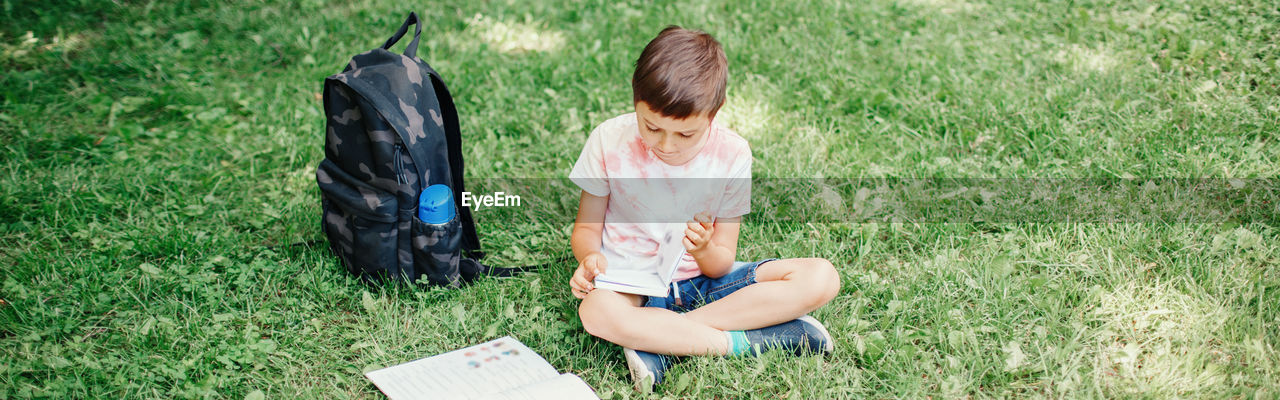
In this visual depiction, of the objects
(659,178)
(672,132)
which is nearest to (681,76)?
(672,132)

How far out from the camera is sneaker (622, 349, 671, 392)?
2.39 metres

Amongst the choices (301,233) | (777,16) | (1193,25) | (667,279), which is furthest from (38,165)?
(1193,25)

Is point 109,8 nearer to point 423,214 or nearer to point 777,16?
point 423,214

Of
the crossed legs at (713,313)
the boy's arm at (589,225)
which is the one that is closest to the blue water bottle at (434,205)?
the boy's arm at (589,225)

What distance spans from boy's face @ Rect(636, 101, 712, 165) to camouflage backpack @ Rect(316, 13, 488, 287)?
0.75 meters

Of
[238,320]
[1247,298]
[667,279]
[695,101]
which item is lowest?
[1247,298]

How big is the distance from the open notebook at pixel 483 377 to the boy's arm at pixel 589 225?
0.36m

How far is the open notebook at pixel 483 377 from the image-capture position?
2.34m

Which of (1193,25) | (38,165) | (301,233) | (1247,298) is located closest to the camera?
(1247,298)

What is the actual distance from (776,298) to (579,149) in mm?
1607

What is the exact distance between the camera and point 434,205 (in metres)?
2.69

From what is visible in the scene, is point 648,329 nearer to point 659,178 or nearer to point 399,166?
point 659,178

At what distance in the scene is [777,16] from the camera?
501 centimetres

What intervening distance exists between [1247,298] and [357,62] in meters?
2.93
